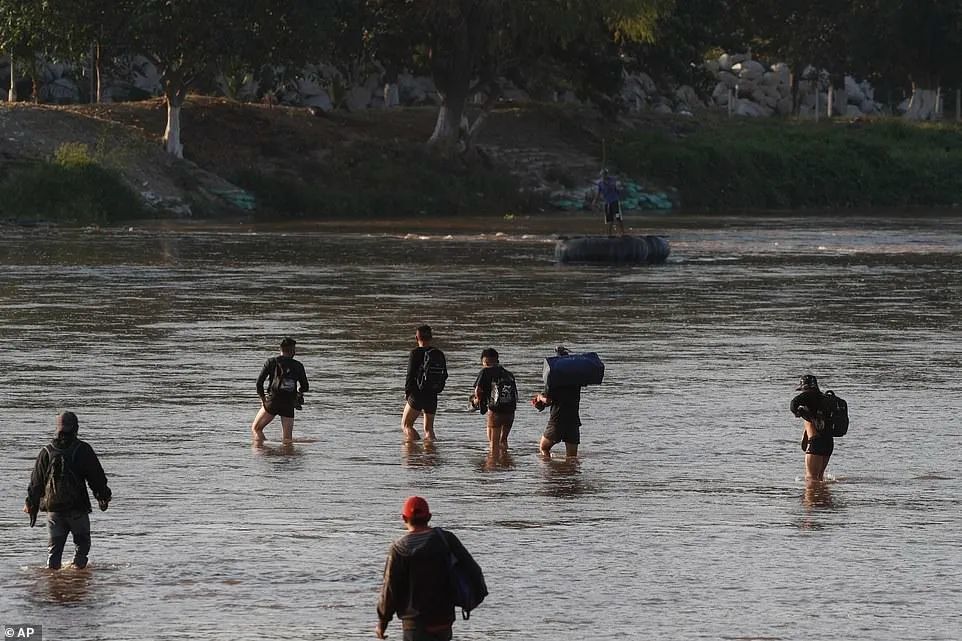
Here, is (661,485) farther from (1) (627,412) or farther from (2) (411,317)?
(2) (411,317)

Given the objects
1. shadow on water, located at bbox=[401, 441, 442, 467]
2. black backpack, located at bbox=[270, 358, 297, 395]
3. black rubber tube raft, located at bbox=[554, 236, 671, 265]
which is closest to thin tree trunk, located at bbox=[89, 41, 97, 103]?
black rubber tube raft, located at bbox=[554, 236, 671, 265]

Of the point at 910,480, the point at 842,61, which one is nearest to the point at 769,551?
the point at 910,480

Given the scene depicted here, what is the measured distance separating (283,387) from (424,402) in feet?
5.26

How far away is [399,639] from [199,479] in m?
6.34

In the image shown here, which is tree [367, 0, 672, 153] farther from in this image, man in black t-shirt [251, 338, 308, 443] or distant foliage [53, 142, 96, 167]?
man in black t-shirt [251, 338, 308, 443]

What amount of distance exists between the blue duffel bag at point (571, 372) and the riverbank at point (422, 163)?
167 ft

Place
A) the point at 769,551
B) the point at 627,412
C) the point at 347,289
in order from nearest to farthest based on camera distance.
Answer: the point at 769,551 < the point at 627,412 < the point at 347,289

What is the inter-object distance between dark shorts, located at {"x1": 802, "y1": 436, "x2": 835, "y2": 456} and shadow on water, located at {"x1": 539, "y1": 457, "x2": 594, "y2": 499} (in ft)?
7.28

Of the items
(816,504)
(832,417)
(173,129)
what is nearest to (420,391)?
(832,417)

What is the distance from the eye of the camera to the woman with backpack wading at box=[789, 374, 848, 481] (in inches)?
770

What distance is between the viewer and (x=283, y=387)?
2191 cm

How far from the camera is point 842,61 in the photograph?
113 m

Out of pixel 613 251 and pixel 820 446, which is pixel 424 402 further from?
pixel 613 251

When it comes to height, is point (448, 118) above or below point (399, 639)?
above
